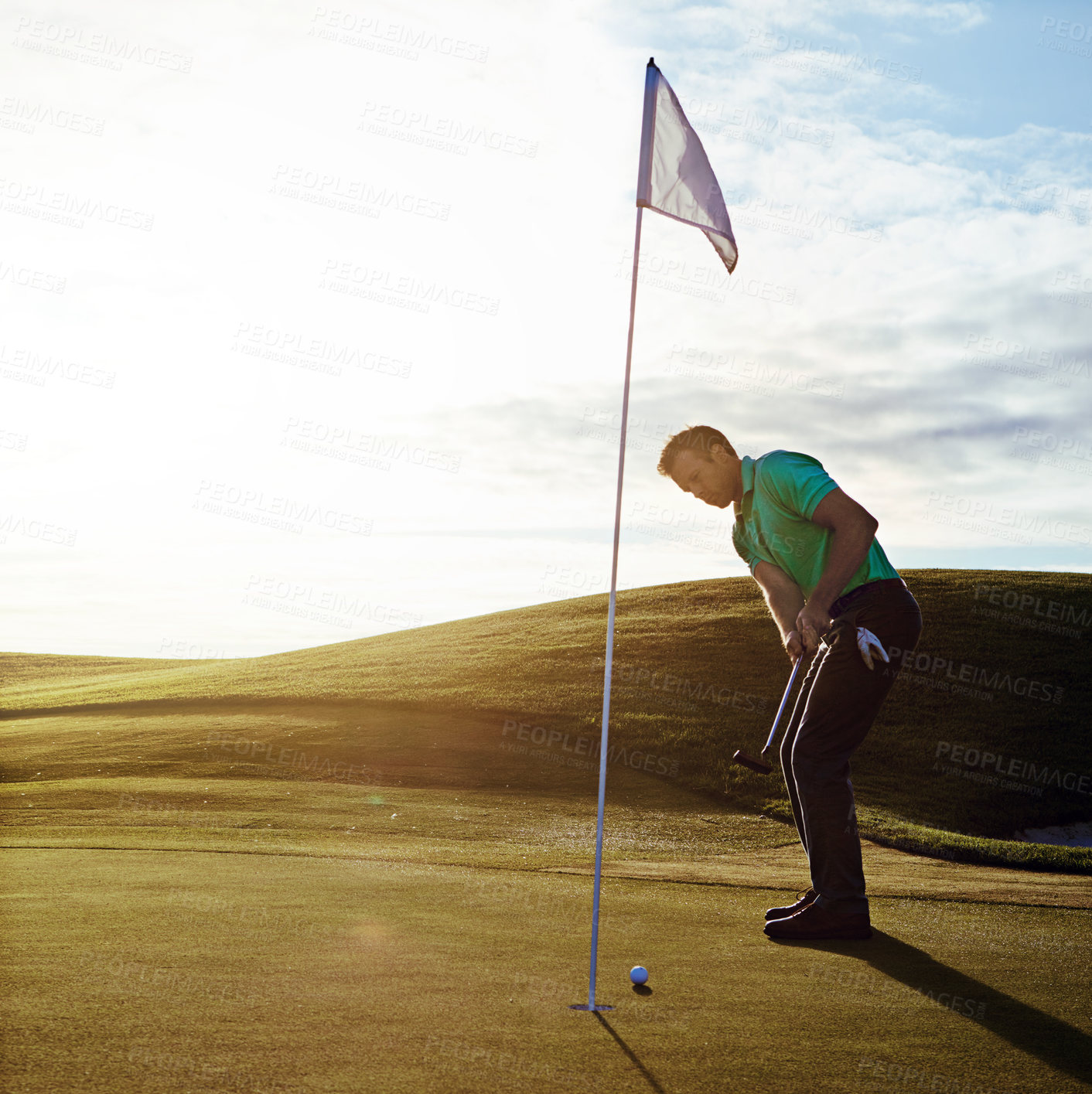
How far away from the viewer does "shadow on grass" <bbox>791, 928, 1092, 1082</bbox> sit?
11.1ft

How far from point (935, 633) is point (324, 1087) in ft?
111

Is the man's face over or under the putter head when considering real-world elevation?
over

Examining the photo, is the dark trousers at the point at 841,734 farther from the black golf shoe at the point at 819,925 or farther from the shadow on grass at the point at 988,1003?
the shadow on grass at the point at 988,1003

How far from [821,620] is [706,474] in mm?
1145

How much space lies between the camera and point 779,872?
33.1 ft

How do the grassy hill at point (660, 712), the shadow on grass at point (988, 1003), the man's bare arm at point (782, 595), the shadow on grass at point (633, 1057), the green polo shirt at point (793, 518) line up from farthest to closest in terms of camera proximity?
the grassy hill at point (660, 712), the man's bare arm at point (782, 595), the green polo shirt at point (793, 518), the shadow on grass at point (988, 1003), the shadow on grass at point (633, 1057)

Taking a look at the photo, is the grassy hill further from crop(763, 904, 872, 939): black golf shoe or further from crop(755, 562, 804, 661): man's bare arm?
crop(755, 562, 804, 661): man's bare arm

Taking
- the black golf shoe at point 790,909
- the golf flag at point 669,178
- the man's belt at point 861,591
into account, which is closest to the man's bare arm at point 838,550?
the man's belt at point 861,591

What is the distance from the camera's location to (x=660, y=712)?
26.2 meters

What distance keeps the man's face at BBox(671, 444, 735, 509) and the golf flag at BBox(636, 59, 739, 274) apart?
1443 mm

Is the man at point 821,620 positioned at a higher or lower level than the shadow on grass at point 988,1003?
higher

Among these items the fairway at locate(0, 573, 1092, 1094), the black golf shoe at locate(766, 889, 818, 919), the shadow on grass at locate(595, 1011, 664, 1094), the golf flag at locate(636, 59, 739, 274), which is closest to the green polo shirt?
the golf flag at locate(636, 59, 739, 274)

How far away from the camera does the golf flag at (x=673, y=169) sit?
555cm

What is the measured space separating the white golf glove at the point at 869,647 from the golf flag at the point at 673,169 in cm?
268
